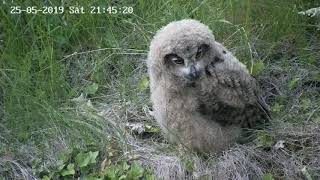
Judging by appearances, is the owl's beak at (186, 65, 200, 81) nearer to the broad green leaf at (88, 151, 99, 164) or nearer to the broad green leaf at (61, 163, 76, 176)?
the broad green leaf at (88, 151, 99, 164)

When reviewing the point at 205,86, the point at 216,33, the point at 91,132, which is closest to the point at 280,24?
the point at 216,33

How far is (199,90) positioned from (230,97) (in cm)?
22

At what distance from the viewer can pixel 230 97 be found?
368cm

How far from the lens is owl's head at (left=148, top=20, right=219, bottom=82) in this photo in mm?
3371

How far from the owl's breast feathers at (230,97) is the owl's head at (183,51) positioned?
14 cm

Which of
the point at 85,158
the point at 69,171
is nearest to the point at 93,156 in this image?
the point at 85,158

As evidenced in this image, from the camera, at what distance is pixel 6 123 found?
4.20m

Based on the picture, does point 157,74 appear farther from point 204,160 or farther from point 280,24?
point 280,24

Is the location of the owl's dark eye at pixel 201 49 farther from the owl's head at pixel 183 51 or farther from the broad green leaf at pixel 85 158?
the broad green leaf at pixel 85 158

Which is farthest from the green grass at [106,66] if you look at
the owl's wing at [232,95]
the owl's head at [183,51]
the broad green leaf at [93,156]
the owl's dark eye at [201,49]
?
the owl's dark eye at [201,49]

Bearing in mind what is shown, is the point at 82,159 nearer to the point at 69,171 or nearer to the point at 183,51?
the point at 69,171

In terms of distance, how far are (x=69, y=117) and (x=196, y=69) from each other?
1214 millimetres

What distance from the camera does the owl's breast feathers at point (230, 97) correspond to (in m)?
3.60

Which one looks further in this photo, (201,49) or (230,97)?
(230,97)
